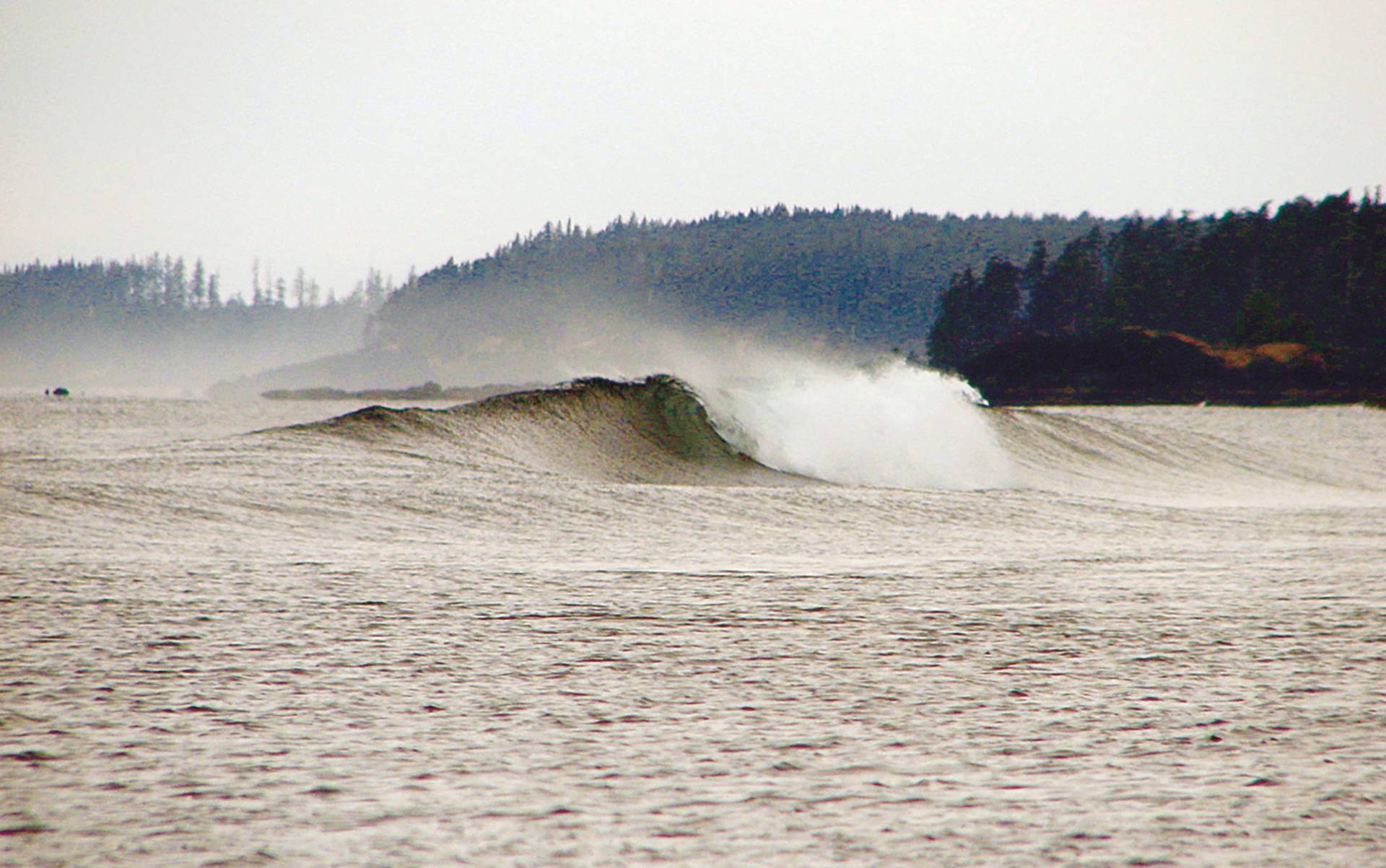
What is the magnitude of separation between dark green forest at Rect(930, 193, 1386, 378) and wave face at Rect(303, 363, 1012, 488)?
4185 cm

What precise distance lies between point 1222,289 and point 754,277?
72.9m

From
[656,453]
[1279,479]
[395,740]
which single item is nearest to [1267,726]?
[395,740]

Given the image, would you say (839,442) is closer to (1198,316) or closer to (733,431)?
(733,431)

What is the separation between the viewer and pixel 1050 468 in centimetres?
1683

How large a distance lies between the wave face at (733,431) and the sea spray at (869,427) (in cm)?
3

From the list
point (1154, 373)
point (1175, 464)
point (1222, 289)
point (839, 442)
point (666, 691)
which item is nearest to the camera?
point (666, 691)

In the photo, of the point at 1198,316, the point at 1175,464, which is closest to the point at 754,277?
the point at 1198,316

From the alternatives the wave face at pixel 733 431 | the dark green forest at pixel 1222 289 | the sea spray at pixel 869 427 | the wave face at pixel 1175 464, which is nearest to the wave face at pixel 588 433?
the wave face at pixel 733 431

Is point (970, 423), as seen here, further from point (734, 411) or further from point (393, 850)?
point (393, 850)

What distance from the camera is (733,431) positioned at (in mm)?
16906

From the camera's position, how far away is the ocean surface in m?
1.51

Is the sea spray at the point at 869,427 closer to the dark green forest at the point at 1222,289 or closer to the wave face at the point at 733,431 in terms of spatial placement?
the wave face at the point at 733,431

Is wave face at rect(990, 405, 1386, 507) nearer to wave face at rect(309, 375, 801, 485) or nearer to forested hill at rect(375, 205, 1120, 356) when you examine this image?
wave face at rect(309, 375, 801, 485)

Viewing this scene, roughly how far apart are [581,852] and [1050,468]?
16.5 m
